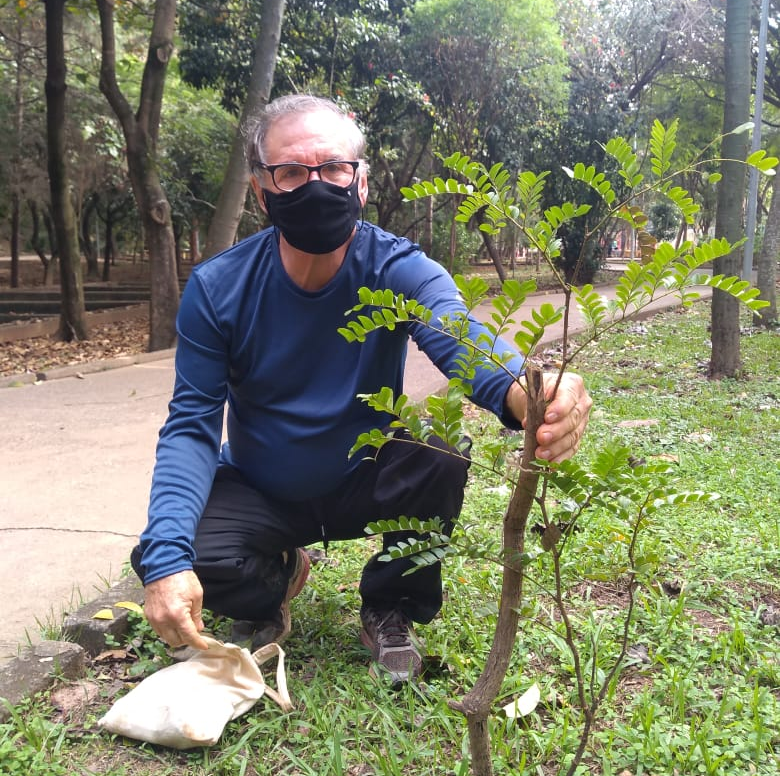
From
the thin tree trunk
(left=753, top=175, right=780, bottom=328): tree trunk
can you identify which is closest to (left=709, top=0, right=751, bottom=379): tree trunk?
(left=753, top=175, right=780, bottom=328): tree trunk

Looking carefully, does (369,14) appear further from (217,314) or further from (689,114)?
(217,314)

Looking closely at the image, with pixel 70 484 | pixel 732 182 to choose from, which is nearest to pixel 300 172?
pixel 70 484

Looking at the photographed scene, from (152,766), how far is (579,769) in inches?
37.4

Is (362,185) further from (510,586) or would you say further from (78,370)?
(78,370)

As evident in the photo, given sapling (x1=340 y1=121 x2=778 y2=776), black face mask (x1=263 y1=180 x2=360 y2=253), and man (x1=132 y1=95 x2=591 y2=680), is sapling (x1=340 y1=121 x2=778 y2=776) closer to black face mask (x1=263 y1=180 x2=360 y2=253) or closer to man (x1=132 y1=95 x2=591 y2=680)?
man (x1=132 y1=95 x2=591 y2=680)

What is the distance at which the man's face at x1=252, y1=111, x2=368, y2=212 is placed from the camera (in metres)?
2.01

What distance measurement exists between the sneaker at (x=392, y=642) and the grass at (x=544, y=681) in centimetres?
5

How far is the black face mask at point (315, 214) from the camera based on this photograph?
2012mm

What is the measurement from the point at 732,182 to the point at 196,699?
5575mm

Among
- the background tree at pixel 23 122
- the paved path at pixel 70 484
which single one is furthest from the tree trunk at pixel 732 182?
the background tree at pixel 23 122

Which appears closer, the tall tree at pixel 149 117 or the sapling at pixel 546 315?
the sapling at pixel 546 315

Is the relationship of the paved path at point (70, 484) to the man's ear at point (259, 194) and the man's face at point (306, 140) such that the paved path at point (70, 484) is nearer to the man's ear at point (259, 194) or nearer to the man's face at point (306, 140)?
the man's ear at point (259, 194)

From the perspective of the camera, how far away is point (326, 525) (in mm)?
2270

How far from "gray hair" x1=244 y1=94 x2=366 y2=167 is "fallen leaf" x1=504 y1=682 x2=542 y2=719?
4.78 ft
